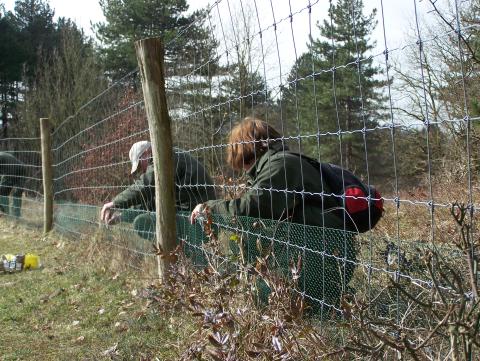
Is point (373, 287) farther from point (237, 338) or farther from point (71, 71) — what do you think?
point (71, 71)

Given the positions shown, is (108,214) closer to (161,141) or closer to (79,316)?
(79,316)

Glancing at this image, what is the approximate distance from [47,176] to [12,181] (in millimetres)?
2073

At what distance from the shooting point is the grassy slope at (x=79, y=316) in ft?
12.5

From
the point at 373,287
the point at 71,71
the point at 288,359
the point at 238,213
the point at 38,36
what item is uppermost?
the point at 38,36

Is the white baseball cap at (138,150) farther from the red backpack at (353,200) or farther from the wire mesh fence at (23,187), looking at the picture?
the wire mesh fence at (23,187)

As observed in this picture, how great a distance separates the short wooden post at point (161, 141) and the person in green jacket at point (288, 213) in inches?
31.0

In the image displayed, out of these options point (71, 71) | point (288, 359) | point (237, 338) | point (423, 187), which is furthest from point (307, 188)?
point (71, 71)

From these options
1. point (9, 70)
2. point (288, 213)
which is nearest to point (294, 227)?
point (288, 213)

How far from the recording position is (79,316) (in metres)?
4.66

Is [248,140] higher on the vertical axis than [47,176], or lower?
lower

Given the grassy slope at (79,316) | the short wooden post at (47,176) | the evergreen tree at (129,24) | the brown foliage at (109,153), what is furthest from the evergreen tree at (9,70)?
the grassy slope at (79,316)

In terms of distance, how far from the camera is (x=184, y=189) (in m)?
4.81

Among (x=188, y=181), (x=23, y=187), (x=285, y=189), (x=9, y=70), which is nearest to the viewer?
(x=285, y=189)

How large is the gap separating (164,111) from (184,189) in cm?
62
